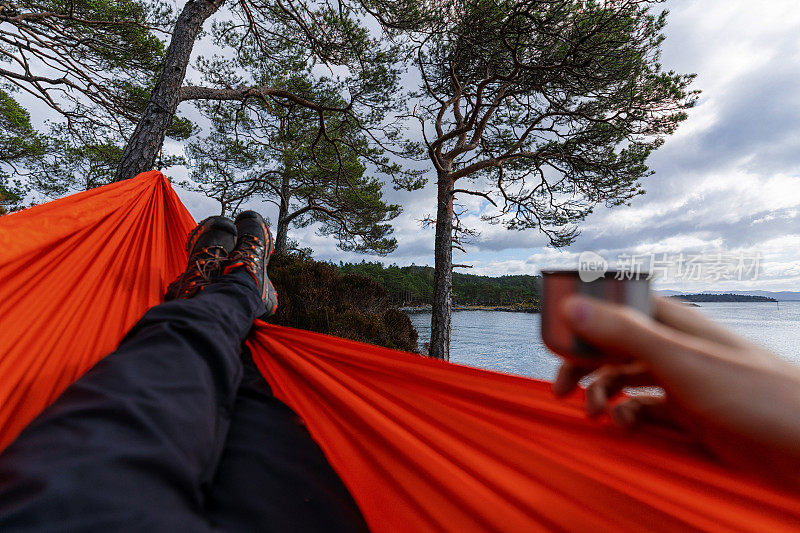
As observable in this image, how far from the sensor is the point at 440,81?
4773 mm

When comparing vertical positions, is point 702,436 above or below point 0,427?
above

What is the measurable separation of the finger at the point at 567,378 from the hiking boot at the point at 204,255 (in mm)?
1057

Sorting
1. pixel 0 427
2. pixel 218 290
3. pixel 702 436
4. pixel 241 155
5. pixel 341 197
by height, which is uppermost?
pixel 241 155

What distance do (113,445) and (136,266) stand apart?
1.10 meters

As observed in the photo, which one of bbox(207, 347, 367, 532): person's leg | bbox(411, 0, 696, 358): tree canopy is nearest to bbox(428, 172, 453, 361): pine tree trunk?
bbox(411, 0, 696, 358): tree canopy

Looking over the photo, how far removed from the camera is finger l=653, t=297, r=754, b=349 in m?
0.30

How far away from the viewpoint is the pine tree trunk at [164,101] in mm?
2256

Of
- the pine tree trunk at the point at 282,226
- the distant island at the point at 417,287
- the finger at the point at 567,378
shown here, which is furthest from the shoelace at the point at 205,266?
the distant island at the point at 417,287

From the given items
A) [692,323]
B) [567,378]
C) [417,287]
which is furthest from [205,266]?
[417,287]

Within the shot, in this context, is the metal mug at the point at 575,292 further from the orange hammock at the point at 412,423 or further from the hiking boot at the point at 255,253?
the hiking boot at the point at 255,253

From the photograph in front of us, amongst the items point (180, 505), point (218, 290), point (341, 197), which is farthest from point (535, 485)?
point (341, 197)

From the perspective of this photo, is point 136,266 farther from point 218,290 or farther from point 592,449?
point 592,449

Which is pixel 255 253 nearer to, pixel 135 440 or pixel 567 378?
pixel 135 440

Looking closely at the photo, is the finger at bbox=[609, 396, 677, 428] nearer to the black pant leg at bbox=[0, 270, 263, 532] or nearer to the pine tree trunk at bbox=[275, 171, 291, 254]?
the black pant leg at bbox=[0, 270, 263, 532]
